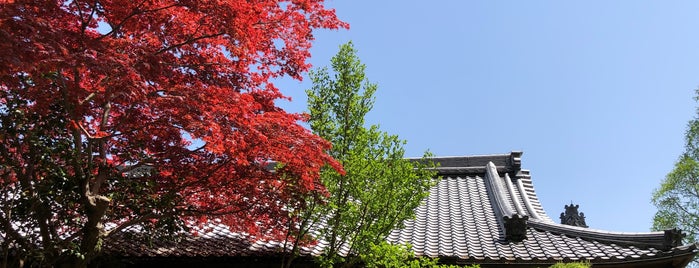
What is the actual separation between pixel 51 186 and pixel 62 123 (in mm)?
620

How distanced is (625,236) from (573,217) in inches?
109

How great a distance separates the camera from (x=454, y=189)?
1222 cm

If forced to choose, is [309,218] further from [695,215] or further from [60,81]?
[695,215]

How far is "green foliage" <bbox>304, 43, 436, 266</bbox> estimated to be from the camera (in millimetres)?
6051

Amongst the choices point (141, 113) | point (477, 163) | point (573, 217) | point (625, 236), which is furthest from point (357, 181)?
point (477, 163)

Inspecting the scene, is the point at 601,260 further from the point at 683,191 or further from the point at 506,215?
the point at 683,191

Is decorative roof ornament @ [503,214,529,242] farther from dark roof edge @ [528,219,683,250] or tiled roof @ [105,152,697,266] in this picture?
dark roof edge @ [528,219,683,250]

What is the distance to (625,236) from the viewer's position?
7.36 metres

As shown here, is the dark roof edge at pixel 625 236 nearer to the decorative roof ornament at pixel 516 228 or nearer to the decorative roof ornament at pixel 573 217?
the decorative roof ornament at pixel 516 228

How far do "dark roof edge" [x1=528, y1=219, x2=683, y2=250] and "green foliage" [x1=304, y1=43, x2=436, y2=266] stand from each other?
2.90 metres

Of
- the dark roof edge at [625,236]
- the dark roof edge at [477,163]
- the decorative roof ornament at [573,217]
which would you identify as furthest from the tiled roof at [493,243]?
the dark roof edge at [477,163]

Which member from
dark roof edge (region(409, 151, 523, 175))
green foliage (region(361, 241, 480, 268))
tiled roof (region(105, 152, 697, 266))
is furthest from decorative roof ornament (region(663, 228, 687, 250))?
dark roof edge (region(409, 151, 523, 175))

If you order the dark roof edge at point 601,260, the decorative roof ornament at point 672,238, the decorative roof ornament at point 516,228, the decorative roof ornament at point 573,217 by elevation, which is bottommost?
the dark roof edge at point 601,260

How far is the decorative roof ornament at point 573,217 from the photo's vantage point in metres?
10.0
